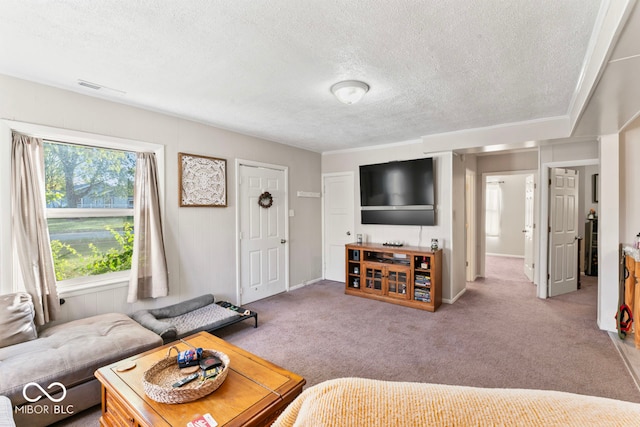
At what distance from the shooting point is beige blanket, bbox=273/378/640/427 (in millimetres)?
567

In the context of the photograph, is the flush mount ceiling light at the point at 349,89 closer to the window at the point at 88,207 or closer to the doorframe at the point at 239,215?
the doorframe at the point at 239,215

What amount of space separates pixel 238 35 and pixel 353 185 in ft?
11.7

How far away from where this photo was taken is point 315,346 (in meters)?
2.89

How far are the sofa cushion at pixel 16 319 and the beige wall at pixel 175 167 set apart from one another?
0.59 ft

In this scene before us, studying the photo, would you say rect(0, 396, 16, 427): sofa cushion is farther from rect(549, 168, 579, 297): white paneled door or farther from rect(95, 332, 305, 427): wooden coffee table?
rect(549, 168, 579, 297): white paneled door

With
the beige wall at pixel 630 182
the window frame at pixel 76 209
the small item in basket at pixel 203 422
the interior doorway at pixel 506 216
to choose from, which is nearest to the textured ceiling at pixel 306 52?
the window frame at pixel 76 209

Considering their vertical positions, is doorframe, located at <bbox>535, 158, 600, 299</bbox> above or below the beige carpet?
above

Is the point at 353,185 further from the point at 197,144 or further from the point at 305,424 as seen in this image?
the point at 305,424

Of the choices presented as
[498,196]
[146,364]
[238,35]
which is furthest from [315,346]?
[498,196]

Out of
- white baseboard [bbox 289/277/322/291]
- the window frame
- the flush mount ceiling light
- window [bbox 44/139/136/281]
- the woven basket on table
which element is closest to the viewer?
the woven basket on table

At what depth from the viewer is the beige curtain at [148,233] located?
304 cm

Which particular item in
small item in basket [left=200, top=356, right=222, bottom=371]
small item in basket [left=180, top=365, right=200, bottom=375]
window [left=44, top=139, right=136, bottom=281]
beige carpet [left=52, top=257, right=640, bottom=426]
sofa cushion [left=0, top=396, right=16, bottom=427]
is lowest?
beige carpet [left=52, top=257, right=640, bottom=426]

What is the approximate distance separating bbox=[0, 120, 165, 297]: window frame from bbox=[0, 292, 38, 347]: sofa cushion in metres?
0.21

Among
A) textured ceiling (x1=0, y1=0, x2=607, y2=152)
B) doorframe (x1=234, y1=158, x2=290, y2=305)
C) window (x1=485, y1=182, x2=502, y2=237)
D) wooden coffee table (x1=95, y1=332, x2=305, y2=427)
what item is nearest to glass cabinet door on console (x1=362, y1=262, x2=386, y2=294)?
doorframe (x1=234, y1=158, x2=290, y2=305)
